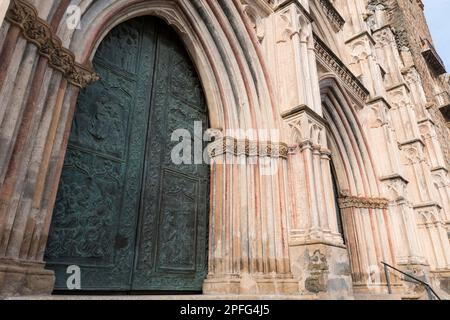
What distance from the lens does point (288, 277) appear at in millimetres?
4094

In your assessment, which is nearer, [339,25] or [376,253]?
[376,253]

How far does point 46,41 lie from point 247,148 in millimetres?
3016

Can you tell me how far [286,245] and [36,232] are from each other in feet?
10.1

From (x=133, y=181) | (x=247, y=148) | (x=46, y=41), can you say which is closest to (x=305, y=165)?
(x=247, y=148)

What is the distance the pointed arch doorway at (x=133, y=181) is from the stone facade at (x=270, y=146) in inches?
12.4

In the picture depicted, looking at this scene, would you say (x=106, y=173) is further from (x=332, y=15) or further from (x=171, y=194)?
(x=332, y=15)

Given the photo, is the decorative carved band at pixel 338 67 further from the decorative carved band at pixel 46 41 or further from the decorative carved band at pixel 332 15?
the decorative carved band at pixel 46 41

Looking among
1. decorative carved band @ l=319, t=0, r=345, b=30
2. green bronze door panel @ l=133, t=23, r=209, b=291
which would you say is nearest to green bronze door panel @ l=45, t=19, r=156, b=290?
green bronze door panel @ l=133, t=23, r=209, b=291

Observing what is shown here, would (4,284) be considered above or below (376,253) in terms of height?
below

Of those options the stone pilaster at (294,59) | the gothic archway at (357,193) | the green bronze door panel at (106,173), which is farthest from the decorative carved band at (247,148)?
the gothic archway at (357,193)

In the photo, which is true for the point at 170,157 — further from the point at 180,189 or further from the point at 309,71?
the point at 309,71

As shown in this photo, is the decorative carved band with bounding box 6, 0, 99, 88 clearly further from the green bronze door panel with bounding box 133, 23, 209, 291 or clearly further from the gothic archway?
the gothic archway

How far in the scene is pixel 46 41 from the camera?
256 centimetres
